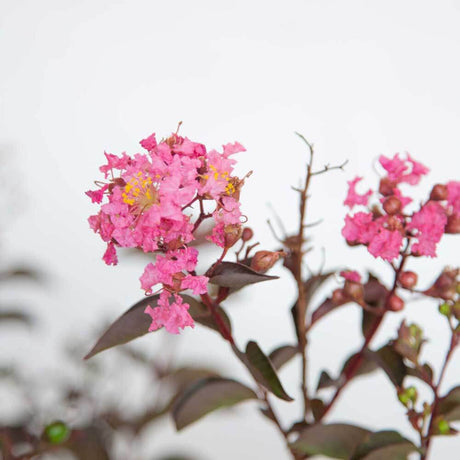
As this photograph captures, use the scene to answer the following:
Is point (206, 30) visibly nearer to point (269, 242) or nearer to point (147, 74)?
point (147, 74)

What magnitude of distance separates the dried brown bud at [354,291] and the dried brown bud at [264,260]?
119mm

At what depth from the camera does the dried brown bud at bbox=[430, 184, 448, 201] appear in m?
0.56

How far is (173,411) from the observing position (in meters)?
0.63

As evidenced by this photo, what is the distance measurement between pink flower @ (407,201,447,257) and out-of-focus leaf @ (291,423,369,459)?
0.18 meters

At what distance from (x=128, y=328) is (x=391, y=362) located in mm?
279

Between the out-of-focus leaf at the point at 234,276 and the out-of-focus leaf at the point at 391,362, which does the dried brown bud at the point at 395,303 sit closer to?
the out-of-focus leaf at the point at 391,362

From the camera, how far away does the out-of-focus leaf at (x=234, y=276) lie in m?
0.45

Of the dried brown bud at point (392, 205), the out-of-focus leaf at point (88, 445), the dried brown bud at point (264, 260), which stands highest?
the dried brown bud at point (392, 205)

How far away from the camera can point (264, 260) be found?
19.5 inches

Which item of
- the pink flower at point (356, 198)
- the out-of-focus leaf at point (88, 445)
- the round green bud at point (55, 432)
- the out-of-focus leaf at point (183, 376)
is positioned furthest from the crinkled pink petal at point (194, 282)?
the out-of-focus leaf at point (183, 376)

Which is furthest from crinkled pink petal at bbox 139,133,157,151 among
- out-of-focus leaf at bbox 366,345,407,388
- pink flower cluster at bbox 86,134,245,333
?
out-of-focus leaf at bbox 366,345,407,388

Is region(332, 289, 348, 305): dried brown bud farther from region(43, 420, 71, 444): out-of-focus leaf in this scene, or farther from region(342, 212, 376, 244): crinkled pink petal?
region(43, 420, 71, 444): out-of-focus leaf

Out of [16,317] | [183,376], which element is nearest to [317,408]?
[183,376]

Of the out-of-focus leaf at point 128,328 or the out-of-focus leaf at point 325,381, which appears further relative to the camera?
the out-of-focus leaf at point 325,381
